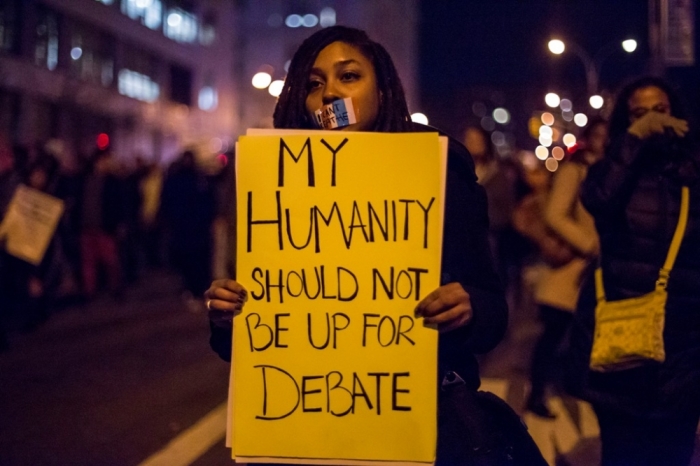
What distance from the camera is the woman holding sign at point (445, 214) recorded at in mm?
2215

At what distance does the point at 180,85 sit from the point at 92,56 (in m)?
8.28

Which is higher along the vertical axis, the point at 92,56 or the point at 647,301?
the point at 92,56

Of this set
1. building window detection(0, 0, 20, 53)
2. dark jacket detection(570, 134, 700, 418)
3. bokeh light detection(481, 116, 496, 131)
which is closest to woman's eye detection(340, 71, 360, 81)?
dark jacket detection(570, 134, 700, 418)

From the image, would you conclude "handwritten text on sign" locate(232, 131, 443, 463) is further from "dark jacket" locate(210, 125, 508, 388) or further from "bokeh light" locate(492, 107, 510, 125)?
"bokeh light" locate(492, 107, 510, 125)

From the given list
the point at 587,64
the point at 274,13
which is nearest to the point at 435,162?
the point at 587,64

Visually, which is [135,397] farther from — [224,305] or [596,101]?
[596,101]

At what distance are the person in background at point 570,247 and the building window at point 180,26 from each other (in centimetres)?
3458

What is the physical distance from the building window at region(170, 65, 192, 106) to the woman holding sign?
3834 cm

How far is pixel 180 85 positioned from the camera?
134ft

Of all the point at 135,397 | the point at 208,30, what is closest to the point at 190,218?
the point at 135,397

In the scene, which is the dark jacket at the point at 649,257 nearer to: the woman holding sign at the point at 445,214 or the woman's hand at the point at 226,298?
the woman holding sign at the point at 445,214

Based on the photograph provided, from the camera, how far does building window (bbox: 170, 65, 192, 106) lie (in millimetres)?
40000

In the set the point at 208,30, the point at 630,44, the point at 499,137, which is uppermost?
the point at 208,30

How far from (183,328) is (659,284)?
7917 mm
